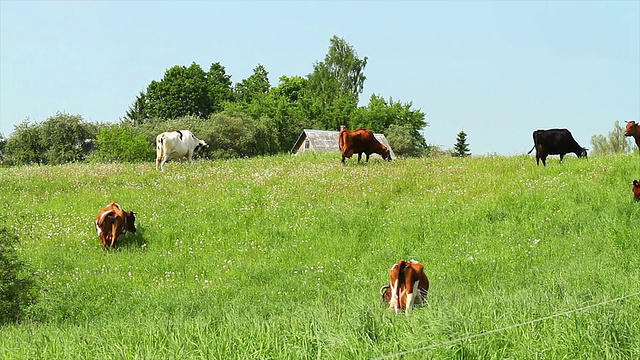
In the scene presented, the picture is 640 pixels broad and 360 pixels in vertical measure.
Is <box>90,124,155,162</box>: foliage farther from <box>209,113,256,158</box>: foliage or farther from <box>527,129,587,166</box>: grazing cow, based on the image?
<box>527,129,587,166</box>: grazing cow

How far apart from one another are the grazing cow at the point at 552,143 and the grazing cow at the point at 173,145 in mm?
15420

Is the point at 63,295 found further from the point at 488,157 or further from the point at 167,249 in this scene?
the point at 488,157

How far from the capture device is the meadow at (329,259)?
20.5 ft

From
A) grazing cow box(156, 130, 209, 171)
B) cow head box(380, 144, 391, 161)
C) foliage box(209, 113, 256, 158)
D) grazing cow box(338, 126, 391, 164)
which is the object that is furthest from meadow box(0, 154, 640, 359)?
foliage box(209, 113, 256, 158)

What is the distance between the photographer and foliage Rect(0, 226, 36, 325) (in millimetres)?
11422

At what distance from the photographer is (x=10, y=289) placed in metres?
11.5

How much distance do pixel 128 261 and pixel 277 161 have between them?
15.0 m

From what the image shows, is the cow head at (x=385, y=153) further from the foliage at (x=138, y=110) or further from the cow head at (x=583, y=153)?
the foliage at (x=138, y=110)

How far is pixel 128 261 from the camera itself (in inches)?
627

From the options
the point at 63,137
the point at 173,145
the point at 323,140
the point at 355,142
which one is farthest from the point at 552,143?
the point at 63,137

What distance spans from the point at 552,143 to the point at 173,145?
1628cm

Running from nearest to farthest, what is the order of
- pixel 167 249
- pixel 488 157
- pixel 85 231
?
pixel 167 249 → pixel 85 231 → pixel 488 157

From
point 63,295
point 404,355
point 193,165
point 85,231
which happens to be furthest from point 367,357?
point 193,165

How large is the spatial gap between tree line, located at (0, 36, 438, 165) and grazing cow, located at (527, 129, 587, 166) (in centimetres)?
4010
